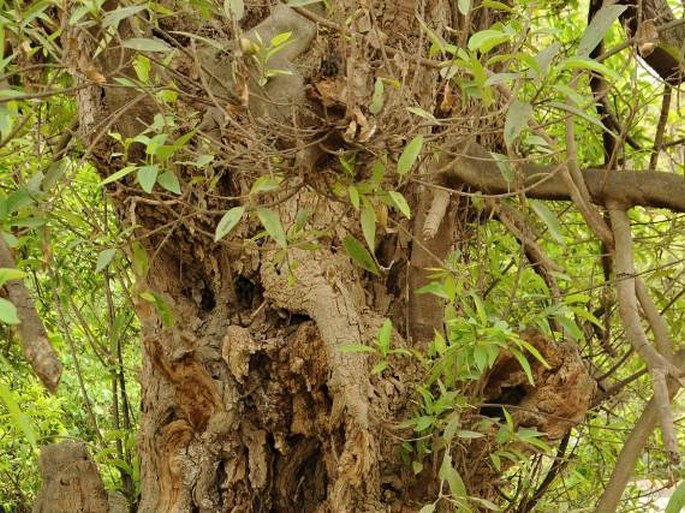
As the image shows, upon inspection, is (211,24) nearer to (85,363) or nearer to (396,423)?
(396,423)

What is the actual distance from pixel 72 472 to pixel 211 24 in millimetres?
1106

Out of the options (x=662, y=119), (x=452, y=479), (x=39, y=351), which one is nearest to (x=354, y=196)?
(x=452, y=479)

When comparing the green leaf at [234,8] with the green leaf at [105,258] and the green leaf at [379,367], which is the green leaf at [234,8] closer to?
the green leaf at [105,258]

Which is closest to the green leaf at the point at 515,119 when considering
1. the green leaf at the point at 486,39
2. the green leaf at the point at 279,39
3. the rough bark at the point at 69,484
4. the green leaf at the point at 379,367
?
the green leaf at the point at 486,39

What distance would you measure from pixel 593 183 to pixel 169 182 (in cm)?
93

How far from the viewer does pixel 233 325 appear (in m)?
2.29

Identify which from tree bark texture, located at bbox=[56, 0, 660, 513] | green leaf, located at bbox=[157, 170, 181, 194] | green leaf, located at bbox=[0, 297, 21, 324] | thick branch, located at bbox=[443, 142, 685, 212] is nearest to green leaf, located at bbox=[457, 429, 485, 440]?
tree bark texture, located at bbox=[56, 0, 660, 513]

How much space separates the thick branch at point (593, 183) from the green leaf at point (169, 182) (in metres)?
0.60

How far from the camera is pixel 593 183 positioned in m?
2.18

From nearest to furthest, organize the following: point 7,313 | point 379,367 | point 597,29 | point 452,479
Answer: point 7,313
point 597,29
point 452,479
point 379,367

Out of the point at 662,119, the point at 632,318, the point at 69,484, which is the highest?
the point at 662,119

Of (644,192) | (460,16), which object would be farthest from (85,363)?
(644,192)

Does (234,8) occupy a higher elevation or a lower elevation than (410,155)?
higher

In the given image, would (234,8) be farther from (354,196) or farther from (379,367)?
(379,367)
